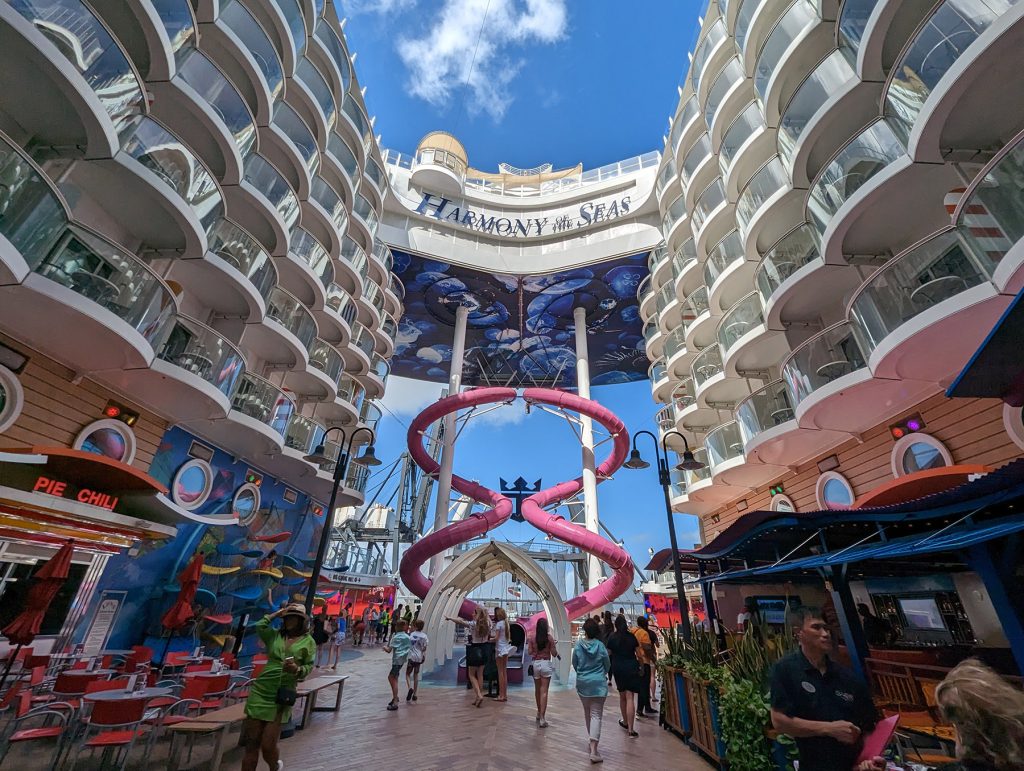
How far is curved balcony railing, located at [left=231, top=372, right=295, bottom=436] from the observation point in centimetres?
1339

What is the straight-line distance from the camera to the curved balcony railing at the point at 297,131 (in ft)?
50.8

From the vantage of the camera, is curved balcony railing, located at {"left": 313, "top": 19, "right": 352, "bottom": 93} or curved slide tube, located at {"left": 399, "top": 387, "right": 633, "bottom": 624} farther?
curved balcony railing, located at {"left": 313, "top": 19, "right": 352, "bottom": 93}

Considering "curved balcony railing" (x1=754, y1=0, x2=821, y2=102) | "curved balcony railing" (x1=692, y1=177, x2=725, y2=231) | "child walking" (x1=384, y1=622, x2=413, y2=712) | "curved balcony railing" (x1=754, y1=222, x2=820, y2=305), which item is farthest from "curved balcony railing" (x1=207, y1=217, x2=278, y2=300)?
"curved balcony railing" (x1=692, y1=177, x2=725, y2=231)

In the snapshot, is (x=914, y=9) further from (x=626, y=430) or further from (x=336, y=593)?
(x=336, y=593)

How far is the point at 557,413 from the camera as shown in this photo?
82.1 ft

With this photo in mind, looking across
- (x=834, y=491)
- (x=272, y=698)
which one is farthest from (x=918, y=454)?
(x=272, y=698)

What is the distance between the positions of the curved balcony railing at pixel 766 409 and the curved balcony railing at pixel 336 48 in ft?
67.5

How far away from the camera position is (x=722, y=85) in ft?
60.2

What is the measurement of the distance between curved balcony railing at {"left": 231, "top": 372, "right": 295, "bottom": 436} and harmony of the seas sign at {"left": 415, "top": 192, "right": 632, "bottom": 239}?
19.7 meters

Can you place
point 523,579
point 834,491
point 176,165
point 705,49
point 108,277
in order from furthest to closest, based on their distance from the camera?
point 705,49 < point 523,579 < point 834,491 < point 176,165 < point 108,277

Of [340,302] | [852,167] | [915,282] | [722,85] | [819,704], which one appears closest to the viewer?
[819,704]

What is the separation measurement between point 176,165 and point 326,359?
903cm

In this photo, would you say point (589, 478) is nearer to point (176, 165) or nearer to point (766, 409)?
point (766, 409)

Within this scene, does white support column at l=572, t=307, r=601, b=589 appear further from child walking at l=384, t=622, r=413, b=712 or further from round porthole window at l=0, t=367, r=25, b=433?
round porthole window at l=0, t=367, r=25, b=433
